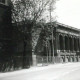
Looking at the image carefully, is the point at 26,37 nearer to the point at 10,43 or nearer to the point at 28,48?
the point at 10,43

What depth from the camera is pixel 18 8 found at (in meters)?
34.6

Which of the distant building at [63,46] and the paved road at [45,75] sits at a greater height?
the distant building at [63,46]

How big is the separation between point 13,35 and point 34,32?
4.25 m

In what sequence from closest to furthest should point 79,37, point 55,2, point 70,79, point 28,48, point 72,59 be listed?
point 70,79
point 55,2
point 28,48
point 72,59
point 79,37

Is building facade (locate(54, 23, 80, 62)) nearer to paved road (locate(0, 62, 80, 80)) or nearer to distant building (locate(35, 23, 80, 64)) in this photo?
distant building (locate(35, 23, 80, 64))

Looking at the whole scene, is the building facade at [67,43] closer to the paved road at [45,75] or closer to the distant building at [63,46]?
the distant building at [63,46]

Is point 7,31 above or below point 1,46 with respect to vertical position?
above

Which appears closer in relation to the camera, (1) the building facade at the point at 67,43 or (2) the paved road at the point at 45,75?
(2) the paved road at the point at 45,75

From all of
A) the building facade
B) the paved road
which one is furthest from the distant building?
the paved road

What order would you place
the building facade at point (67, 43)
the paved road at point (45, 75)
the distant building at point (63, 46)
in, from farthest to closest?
the building facade at point (67, 43) < the distant building at point (63, 46) < the paved road at point (45, 75)

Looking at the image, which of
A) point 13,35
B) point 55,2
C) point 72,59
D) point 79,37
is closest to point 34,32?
point 13,35

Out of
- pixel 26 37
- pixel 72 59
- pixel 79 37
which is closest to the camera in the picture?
pixel 26 37

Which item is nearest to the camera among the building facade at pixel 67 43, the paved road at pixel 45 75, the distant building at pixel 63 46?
the paved road at pixel 45 75

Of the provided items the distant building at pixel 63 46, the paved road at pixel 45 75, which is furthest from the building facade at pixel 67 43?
the paved road at pixel 45 75
